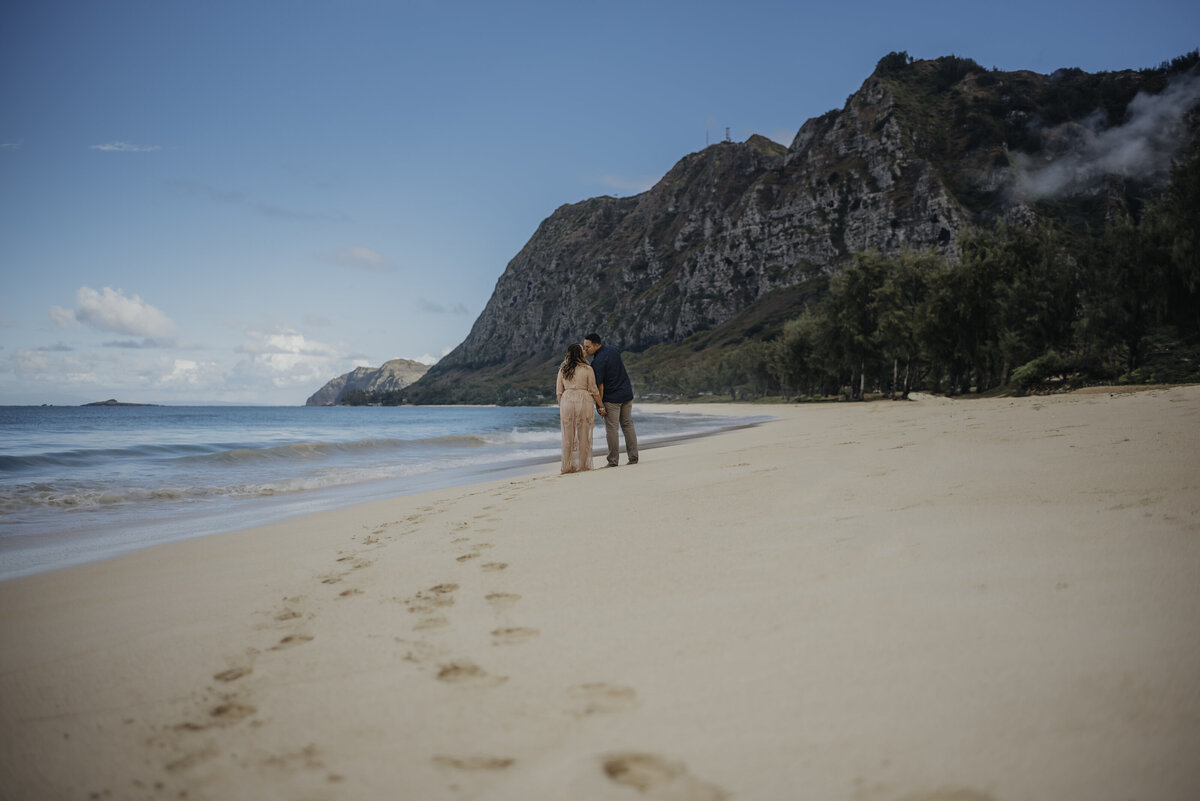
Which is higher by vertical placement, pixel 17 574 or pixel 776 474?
pixel 776 474

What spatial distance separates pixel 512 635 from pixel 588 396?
335 inches

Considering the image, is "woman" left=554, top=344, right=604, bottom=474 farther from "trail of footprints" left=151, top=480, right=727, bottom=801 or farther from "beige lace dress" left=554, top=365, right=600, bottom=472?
"trail of footprints" left=151, top=480, right=727, bottom=801

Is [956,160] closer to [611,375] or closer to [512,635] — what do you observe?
[611,375]

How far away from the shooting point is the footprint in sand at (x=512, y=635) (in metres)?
2.85

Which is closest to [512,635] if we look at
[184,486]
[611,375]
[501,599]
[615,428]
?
[501,599]

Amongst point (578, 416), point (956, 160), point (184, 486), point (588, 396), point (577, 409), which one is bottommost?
point (184, 486)

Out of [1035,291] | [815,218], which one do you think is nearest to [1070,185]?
[815,218]

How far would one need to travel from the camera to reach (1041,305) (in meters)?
31.9

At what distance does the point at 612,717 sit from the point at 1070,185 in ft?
673

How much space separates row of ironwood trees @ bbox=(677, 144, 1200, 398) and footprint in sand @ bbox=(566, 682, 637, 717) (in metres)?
30.5

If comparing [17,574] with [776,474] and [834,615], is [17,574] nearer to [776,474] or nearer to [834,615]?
[834,615]

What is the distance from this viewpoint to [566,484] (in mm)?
8719

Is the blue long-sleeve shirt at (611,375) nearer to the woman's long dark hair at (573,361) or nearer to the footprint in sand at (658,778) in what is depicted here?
the woman's long dark hair at (573,361)

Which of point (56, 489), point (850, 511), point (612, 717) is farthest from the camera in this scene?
point (56, 489)
